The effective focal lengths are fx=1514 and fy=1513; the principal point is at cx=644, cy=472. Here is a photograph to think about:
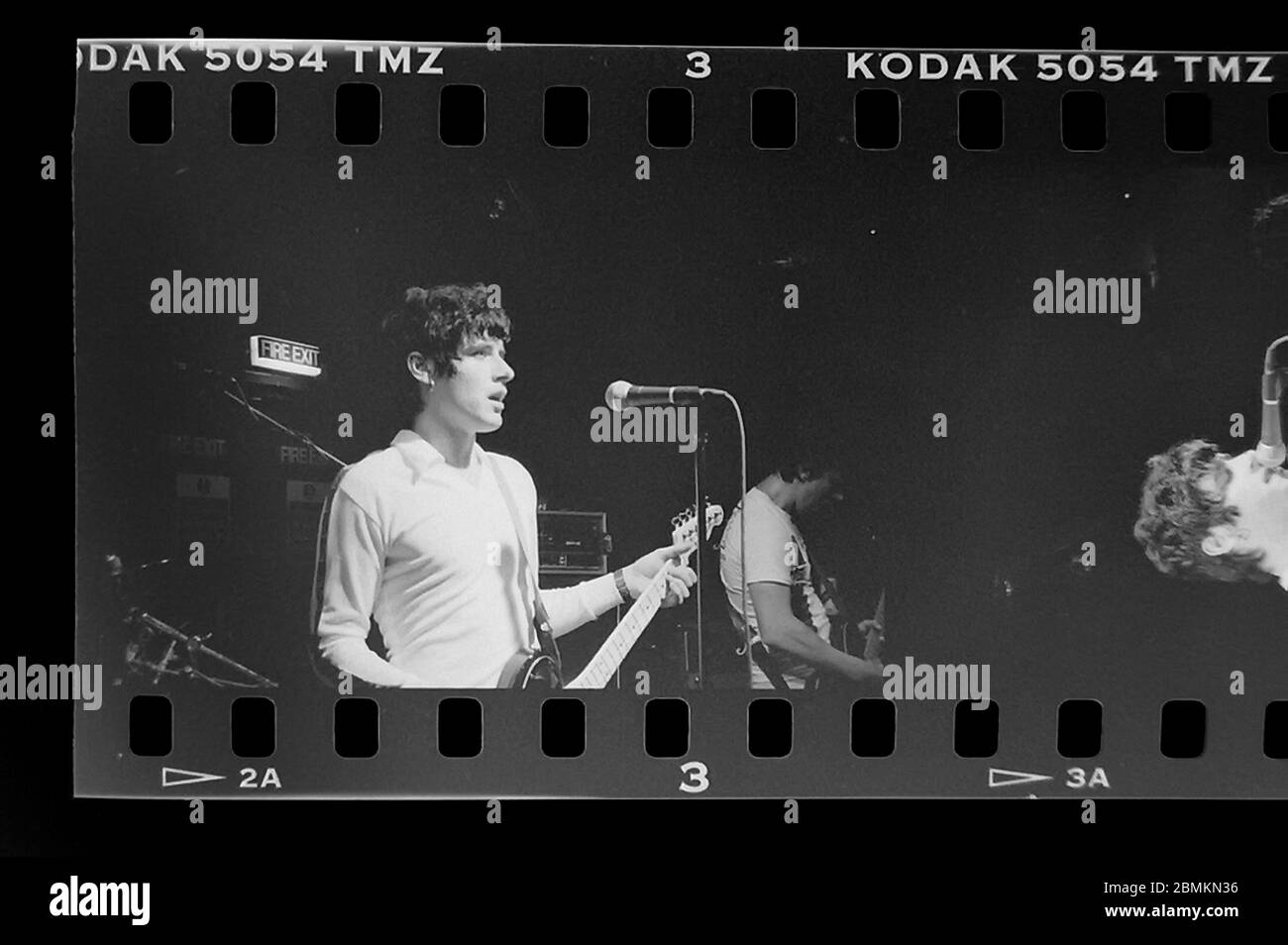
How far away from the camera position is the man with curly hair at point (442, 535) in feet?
9.76

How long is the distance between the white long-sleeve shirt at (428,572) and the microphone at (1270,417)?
4.36 feet

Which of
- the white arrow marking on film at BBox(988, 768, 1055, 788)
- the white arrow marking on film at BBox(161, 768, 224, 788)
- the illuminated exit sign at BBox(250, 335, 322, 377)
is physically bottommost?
the white arrow marking on film at BBox(988, 768, 1055, 788)

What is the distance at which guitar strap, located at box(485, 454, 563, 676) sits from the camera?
298 centimetres

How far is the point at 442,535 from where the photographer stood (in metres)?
2.97

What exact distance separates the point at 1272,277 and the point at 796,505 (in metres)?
1.06

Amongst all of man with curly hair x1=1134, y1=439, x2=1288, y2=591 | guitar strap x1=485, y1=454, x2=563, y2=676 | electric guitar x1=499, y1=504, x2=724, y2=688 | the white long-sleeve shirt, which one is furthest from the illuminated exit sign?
man with curly hair x1=1134, y1=439, x2=1288, y2=591

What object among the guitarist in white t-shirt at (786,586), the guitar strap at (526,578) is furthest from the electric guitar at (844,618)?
the guitar strap at (526,578)

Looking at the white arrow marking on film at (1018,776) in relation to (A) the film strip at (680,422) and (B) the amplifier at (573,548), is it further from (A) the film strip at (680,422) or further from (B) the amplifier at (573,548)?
(B) the amplifier at (573,548)

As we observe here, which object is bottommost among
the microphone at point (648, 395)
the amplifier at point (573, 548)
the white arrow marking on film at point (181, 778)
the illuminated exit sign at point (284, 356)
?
the white arrow marking on film at point (181, 778)

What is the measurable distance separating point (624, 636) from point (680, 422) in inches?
17.2

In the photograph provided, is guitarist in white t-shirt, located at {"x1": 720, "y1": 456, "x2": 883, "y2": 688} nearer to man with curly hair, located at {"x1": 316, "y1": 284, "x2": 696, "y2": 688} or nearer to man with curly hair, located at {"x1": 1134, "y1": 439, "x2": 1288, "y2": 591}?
man with curly hair, located at {"x1": 316, "y1": 284, "x2": 696, "y2": 688}

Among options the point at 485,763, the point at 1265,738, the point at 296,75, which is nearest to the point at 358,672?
the point at 485,763

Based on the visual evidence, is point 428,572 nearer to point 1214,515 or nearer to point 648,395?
point 648,395

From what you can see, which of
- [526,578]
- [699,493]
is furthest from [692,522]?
[526,578]
